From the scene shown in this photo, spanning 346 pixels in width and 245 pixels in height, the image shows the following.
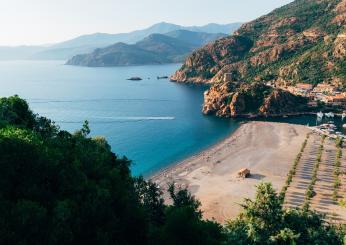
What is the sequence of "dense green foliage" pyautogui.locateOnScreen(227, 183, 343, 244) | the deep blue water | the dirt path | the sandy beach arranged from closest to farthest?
1. "dense green foliage" pyautogui.locateOnScreen(227, 183, 343, 244)
2. the dirt path
3. the sandy beach
4. the deep blue water

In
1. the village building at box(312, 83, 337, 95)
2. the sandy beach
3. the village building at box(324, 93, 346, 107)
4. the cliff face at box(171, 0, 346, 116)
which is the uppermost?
the cliff face at box(171, 0, 346, 116)

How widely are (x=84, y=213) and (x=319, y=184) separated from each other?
1942 inches

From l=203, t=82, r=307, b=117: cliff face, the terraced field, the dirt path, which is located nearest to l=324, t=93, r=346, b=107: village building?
l=203, t=82, r=307, b=117: cliff face

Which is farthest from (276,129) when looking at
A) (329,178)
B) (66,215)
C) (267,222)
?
(66,215)

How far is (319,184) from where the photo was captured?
61.8 metres

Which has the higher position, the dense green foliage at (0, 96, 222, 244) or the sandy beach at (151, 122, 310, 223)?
the dense green foliage at (0, 96, 222, 244)

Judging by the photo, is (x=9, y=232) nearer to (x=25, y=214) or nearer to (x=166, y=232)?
(x=25, y=214)

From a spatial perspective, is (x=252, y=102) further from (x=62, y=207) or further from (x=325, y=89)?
(x=62, y=207)

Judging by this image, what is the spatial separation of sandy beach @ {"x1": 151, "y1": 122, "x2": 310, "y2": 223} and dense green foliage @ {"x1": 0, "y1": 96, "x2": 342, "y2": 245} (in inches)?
709

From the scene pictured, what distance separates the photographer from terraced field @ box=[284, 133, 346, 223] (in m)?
53.3

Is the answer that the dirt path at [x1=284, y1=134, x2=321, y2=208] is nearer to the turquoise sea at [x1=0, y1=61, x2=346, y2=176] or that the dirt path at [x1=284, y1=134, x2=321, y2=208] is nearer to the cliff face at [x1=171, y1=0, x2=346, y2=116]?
the turquoise sea at [x1=0, y1=61, x2=346, y2=176]

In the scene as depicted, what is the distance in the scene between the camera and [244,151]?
275 ft

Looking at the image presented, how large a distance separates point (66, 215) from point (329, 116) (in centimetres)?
10624

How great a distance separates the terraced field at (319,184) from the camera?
53.3 metres
